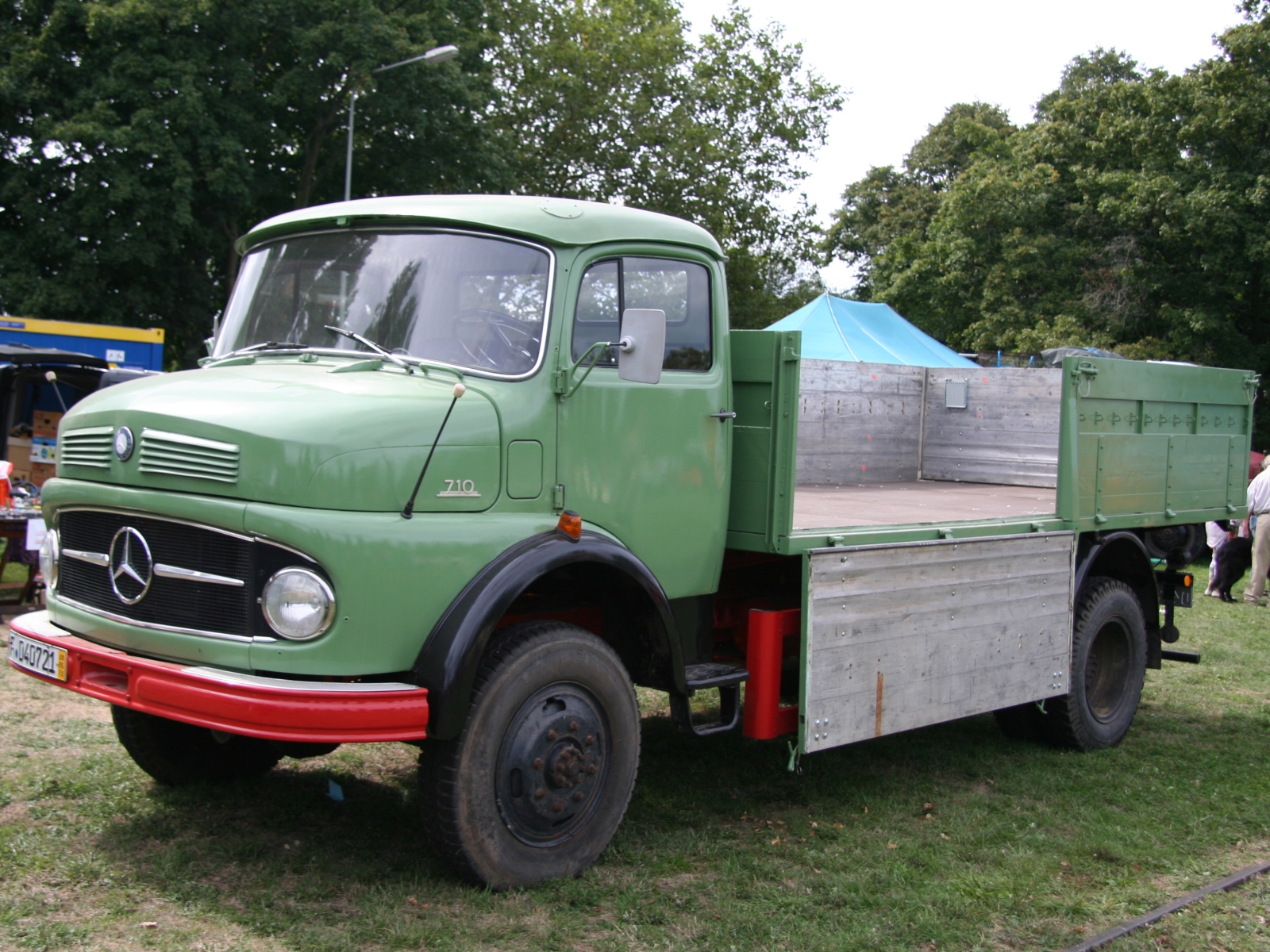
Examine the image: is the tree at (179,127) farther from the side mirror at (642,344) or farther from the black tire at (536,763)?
the black tire at (536,763)

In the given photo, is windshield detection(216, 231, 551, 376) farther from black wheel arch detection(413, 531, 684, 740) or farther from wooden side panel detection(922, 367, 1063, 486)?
wooden side panel detection(922, 367, 1063, 486)

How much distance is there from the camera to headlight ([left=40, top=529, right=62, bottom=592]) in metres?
4.74

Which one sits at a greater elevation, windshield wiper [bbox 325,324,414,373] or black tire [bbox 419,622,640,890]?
windshield wiper [bbox 325,324,414,373]

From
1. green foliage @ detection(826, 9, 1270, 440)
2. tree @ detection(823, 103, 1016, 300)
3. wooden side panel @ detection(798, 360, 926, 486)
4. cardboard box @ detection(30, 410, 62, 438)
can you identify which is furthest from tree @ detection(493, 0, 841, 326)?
wooden side panel @ detection(798, 360, 926, 486)

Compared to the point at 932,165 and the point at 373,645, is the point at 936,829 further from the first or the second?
the point at 932,165

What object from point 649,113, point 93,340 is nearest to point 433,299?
point 93,340

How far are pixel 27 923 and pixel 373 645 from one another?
147cm

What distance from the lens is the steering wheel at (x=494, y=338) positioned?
15.0ft

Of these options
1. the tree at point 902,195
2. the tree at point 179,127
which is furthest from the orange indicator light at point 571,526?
the tree at point 902,195

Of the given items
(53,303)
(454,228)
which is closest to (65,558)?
(454,228)

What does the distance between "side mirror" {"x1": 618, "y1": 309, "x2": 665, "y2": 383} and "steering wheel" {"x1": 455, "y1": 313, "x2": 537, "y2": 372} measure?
0.36m

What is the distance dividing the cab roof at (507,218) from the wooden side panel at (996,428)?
12.9 ft

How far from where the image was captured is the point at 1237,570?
1415 centimetres

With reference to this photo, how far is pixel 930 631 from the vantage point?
18.7 ft
